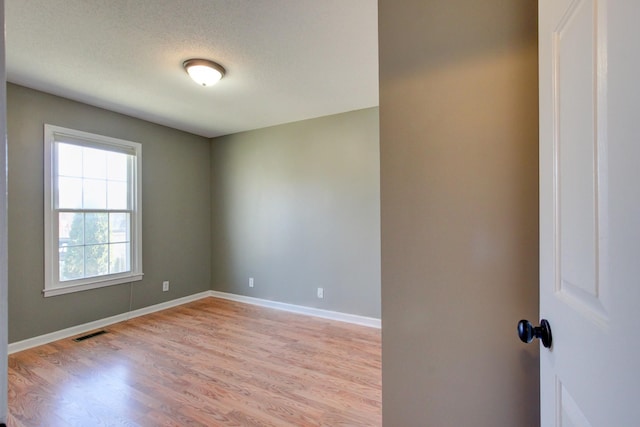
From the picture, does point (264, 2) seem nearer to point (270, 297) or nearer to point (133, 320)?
point (270, 297)

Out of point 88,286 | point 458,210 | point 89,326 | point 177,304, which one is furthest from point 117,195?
point 458,210

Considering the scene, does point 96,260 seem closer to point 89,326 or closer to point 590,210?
point 89,326

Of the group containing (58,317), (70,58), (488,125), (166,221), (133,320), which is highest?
(70,58)

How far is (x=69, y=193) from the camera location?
10.4 ft

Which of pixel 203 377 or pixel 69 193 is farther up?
pixel 69 193

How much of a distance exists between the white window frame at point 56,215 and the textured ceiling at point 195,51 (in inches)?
16.2

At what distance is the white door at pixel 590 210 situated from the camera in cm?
45

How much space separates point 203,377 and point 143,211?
96.0 inches

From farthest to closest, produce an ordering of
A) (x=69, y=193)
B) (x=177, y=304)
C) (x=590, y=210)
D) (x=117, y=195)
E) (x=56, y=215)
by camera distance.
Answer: (x=177, y=304) → (x=117, y=195) → (x=69, y=193) → (x=56, y=215) → (x=590, y=210)

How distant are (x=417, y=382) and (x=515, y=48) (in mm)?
1352

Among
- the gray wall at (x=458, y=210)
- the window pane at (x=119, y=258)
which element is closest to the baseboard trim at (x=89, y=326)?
the window pane at (x=119, y=258)

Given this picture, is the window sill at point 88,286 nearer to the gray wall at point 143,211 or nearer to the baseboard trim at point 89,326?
the gray wall at point 143,211

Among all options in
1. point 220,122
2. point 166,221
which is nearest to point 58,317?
point 166,221

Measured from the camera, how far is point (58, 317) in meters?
3.09
